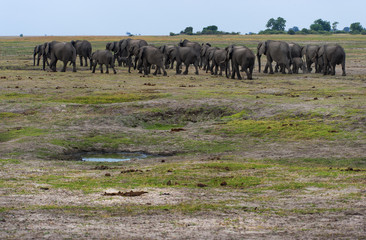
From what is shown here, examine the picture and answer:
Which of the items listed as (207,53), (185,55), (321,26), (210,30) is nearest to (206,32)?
(210,30)

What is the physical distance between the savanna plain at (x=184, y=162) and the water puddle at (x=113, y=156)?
1.05 feet

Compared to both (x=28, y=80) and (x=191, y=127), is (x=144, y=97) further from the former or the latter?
(x=28, y=80)

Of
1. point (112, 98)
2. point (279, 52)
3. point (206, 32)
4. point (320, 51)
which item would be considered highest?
point (206, 32)

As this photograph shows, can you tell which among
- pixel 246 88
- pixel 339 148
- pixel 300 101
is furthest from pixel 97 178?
pixel 246 88

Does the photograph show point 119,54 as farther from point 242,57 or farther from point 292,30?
point 292,30

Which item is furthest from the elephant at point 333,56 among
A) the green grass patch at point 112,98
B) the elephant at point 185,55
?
the green grass patch at point 112,98

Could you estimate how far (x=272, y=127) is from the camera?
2016 centimetres

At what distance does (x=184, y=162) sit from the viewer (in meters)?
15.8

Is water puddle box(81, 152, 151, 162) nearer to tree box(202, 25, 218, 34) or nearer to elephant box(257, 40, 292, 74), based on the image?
elephant box(257, 40, 292, 74)

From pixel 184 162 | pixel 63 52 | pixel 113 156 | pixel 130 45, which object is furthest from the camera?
pixel 130 45

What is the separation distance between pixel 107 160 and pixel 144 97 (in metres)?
10.5

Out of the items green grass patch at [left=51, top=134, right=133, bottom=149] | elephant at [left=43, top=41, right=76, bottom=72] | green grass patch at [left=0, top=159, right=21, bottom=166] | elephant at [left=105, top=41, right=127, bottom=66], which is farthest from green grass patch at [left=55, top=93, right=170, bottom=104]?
elephant at [left=105, top=41, right=127, bottom=66]

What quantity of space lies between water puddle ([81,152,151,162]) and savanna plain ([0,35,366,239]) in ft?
1.05

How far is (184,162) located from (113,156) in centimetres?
303
